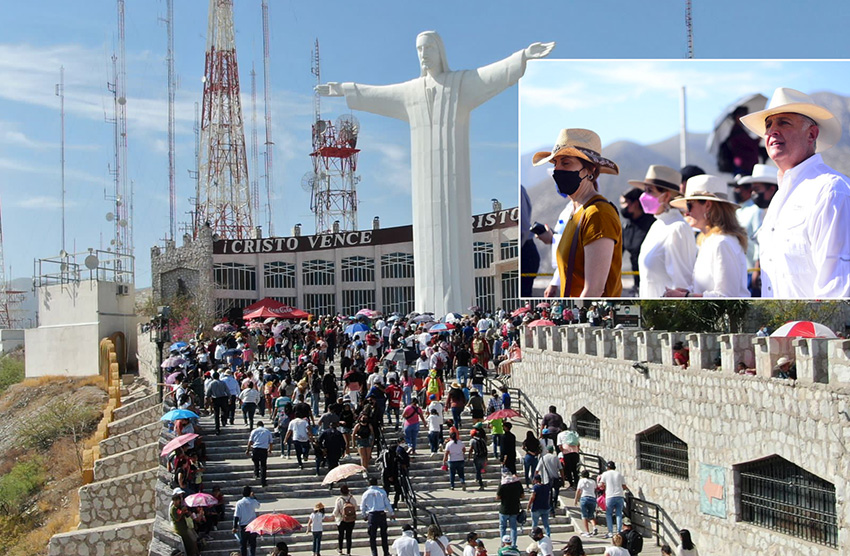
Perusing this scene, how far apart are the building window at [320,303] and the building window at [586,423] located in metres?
33.7

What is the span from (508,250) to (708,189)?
31.4 meters

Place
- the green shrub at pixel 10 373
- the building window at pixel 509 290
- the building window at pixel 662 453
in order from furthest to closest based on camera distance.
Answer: the green shrub at pixel 10 373 → the building window at pixel 509 290 → the building window at pixel 662 453

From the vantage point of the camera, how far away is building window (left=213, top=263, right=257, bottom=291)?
52.7m

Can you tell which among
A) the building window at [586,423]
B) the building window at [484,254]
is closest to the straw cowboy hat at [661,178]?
the building window at [586,423]

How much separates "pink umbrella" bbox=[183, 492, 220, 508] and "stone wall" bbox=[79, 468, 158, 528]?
5202 mm

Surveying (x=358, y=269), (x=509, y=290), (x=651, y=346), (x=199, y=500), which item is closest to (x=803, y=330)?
(x=651, y=346)

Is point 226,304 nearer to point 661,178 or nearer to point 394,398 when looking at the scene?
point 394,398

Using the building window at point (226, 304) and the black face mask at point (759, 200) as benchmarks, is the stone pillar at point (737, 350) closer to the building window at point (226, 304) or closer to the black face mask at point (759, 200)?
the black face mask at point (759, 200)

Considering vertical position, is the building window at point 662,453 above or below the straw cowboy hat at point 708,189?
below

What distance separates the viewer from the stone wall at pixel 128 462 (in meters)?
22.2

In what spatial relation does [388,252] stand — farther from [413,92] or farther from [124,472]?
[124,472]

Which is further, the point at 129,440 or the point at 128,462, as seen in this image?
the point at 129,440

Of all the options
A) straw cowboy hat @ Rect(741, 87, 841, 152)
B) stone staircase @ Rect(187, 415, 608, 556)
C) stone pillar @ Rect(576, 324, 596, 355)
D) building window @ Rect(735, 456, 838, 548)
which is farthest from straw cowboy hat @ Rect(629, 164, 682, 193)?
stone staircase @ Rect(187, 415, 608, 556)

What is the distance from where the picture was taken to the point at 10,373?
5259cm
